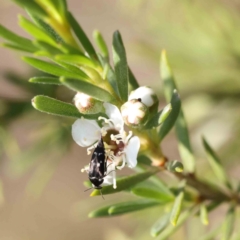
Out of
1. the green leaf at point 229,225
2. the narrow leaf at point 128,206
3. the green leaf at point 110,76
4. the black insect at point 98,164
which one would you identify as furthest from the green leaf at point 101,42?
the green leaf at point 229,225

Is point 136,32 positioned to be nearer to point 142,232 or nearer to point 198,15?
point 198,15

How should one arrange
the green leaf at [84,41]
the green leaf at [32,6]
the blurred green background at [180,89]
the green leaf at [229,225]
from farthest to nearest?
the blurred green background at [180,89] → the green leaf at [229,225] → the green leaf at [84,41] → the green leaf at [32,6]

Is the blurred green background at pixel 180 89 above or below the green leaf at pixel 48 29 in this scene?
below

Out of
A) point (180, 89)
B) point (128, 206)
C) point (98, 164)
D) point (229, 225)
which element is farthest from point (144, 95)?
point (180, 89)

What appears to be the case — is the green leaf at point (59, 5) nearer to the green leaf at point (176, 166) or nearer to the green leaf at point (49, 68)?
the green leaf at point (49, 68)

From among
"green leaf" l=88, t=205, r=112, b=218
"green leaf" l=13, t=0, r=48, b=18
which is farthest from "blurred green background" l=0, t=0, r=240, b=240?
"green leaf" l=13, t=0, r=48, b=18

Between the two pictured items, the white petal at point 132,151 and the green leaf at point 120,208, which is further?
the green leaf at point 120,208

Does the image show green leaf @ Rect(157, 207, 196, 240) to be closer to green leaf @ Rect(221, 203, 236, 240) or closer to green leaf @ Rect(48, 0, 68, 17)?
green leaf @ Rect(221, 203, 236, 240)
